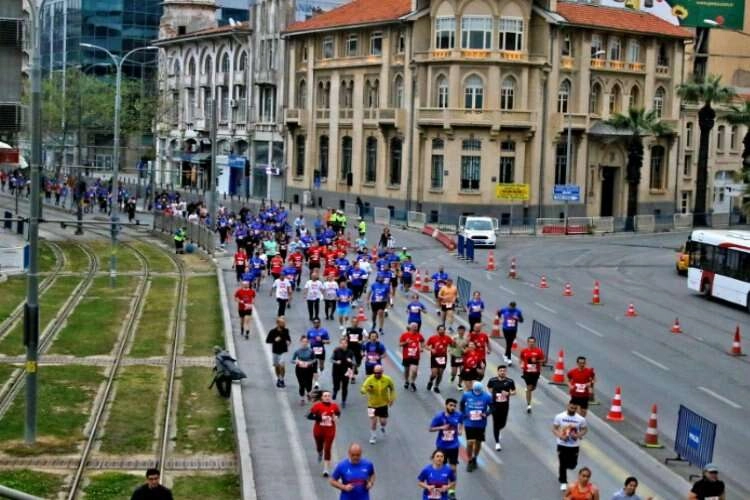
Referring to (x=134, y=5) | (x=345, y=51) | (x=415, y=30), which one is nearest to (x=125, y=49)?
(x=134, y=5)

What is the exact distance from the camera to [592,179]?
7800cm

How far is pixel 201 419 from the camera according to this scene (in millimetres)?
23234

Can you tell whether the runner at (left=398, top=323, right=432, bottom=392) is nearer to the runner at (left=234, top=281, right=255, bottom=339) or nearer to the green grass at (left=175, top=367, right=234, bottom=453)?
the green grass at (left=175, top=367, right=234, bottom=453)

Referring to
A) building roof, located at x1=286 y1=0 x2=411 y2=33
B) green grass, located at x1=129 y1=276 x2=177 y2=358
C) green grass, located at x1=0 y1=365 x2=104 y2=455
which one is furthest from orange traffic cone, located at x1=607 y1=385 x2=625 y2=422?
building roof, located at x1=286 y1=0 x2=411 y2=33

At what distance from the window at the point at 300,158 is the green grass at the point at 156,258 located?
25027mm

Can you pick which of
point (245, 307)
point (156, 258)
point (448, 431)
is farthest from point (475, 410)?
point (156, 258)

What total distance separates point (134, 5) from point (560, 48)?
2326 inches

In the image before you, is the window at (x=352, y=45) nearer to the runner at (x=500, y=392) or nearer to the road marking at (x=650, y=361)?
the road marking at (x=650, y=361)

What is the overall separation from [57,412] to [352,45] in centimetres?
6062

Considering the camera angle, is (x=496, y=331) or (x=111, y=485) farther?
(x=496, y=331)

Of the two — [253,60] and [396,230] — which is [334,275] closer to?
[396,230]

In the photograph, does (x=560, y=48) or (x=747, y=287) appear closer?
(x=747, y=287)

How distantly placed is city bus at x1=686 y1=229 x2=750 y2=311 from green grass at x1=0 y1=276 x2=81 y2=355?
785 inches

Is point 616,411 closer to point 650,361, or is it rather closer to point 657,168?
point 650,361
